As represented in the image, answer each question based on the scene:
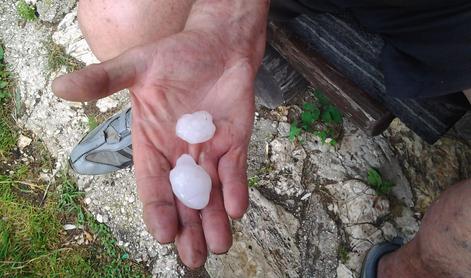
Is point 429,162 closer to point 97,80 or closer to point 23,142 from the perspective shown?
point 97,80

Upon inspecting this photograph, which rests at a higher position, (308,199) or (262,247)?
(308,199)

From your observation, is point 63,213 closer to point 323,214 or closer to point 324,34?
point 323,214

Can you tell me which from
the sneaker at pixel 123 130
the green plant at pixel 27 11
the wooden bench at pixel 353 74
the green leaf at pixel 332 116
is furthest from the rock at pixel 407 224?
the green plant at pixel 27 11

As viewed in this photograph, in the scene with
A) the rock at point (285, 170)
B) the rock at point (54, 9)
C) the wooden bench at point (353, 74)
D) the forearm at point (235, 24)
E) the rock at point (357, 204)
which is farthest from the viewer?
the rock at point (54, 9)

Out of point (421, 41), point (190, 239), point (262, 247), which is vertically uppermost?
point (421, 41)

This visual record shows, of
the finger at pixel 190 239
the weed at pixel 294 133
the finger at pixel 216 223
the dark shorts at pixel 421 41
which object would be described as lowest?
the weed at pixel 294 133

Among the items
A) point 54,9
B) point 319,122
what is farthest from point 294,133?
point 54,9

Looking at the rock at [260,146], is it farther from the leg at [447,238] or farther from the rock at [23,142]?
the rock at [23,142]

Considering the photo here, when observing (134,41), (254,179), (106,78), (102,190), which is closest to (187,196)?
(106,78)
